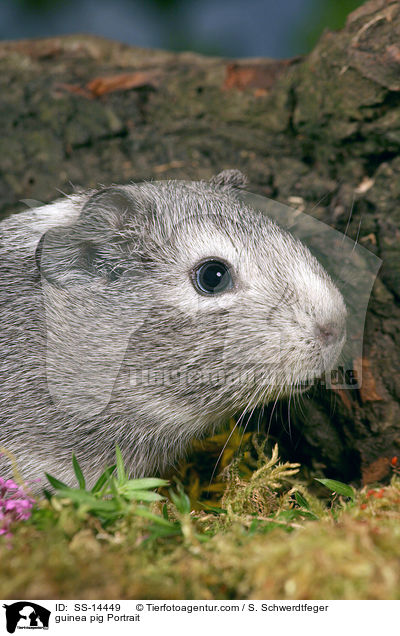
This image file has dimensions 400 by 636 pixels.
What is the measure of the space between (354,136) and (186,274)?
1.74m

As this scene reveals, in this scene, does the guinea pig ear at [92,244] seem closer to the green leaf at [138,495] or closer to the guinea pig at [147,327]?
the guinea pig at [147,327]

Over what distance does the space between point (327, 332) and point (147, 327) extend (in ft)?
2.96

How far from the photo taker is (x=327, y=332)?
8.73 ft

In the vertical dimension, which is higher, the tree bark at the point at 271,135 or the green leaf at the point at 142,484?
the tree bark at the point at 271,135

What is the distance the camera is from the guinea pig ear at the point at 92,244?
2.90 metres

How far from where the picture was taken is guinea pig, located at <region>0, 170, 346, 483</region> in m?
2.69

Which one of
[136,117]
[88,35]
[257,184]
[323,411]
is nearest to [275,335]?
[323,411]

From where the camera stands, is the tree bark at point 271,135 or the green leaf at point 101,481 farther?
the tree bark at point 271,135

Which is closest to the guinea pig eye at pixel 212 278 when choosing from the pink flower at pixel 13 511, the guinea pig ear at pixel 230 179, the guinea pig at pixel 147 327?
the guinea pig at pixel 147 327

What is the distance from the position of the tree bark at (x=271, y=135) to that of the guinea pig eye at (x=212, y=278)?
1.09m
